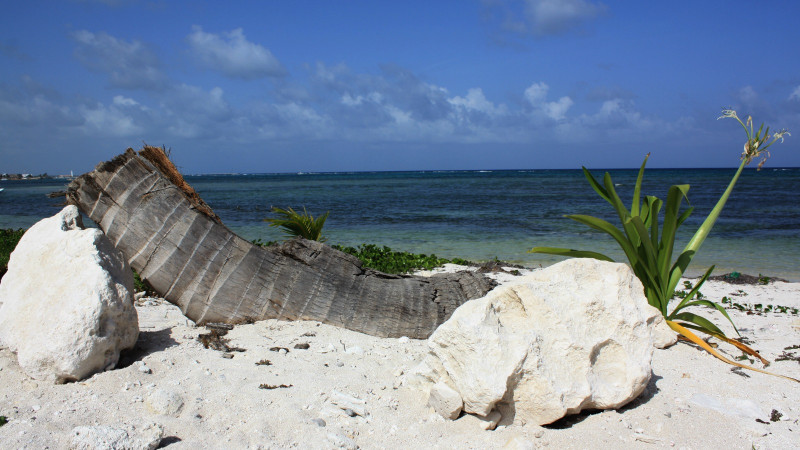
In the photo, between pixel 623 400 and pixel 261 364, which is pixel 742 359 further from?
pixel 261 364

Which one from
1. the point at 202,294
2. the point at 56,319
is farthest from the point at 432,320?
the point at 56,319

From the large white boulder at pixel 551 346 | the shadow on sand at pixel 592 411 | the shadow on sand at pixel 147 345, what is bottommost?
the shadow on sand at pixel 592 411

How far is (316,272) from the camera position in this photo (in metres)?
4.71

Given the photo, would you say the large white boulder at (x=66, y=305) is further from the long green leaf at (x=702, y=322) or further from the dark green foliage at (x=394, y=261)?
the long green leaf at (x=702, y=322)

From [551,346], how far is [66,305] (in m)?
3.06

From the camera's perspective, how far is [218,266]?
A: 443cm

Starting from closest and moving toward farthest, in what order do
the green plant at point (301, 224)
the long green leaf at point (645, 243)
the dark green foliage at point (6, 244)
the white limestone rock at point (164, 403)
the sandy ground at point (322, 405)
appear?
the sandy ground at point (322, 405)
the white limestone rock at point (164, 403)
the long green leaf at point (645, 243)
the green plant at point (301, 224)
the dark green foliage at point (6, 244)

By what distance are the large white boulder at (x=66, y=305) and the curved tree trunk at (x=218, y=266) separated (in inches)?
20.1

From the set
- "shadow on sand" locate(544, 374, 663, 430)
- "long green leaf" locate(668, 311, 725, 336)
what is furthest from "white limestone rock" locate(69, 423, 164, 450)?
"long green leaf" locate(668, 311, 725, 336)

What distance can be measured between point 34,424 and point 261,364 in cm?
137

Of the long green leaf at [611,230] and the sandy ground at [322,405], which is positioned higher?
the long green leaf at [611,230]

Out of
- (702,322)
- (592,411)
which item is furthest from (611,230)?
(592,411)

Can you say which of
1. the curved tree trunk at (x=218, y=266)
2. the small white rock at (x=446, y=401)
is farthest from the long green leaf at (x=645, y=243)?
the small white rock at (x=446, y=401)

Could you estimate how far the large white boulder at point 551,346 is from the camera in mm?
3025
